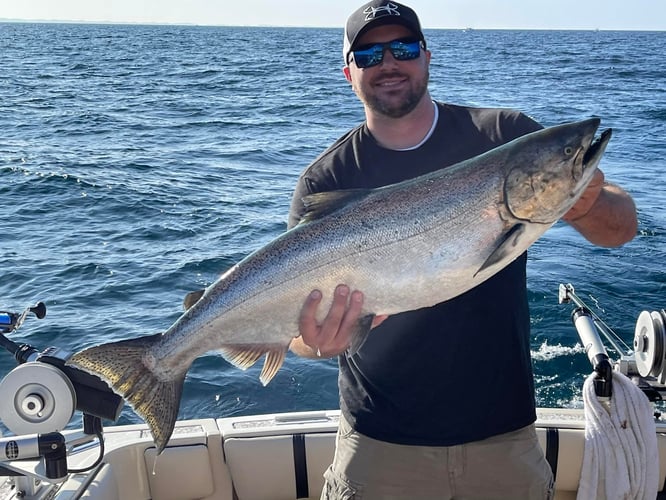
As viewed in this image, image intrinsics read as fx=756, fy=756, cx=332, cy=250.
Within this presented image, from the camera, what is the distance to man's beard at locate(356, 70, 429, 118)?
359 cm

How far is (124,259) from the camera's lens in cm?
1207

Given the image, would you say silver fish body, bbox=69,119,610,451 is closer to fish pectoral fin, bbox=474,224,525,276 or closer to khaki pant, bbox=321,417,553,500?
fish pectoral fin, bbox=474,224,525,276

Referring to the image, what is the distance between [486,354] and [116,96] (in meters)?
32.7

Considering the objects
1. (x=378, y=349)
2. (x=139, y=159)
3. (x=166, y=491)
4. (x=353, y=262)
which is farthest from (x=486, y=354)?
(x=139, y=159)

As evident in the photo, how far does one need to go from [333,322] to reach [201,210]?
1187 cm

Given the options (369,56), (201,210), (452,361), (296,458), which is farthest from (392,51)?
(201,210)

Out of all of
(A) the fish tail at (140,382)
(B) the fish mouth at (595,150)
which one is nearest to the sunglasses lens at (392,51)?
(B) the fish mouth at (595,150)

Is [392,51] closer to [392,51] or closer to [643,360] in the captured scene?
[392,51]

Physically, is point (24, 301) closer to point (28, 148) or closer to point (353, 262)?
point (353, 262)

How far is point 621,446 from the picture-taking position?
15.0 feet

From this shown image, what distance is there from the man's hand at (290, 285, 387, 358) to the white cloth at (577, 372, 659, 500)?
1.98 m

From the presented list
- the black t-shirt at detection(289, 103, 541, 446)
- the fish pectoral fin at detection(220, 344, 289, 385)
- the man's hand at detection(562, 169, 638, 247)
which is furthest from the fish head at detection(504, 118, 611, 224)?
the fish pectoral fin at detection(220, 344, 289, 385)

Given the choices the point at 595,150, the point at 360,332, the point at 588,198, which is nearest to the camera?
the point at 595,150

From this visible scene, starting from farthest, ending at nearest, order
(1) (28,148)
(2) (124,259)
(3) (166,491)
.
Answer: (1) (28,148) → (2) (124,259) → (3) (166,491)
